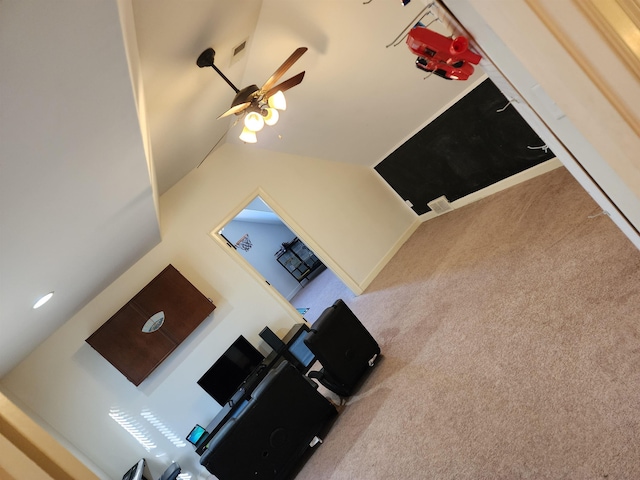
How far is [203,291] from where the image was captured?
4.49m

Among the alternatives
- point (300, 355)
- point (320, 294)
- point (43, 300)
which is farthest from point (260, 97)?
point (320, 294)

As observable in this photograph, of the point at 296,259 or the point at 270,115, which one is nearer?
the point at 270,115

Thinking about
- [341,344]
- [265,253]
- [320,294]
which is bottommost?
[320,294]

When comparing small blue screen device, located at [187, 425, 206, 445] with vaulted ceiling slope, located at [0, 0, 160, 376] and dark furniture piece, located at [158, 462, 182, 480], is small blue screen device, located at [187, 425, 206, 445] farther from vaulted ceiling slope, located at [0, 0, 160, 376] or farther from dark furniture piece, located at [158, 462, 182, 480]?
vaulted ceiling slope, located at [0, 0, 160, 376]

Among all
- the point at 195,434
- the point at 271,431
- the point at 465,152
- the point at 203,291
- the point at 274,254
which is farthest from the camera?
the point at 274,254

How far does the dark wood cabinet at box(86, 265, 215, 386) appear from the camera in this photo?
387cm

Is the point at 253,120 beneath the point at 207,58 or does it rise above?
beneath

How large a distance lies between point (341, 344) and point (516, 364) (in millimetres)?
1275

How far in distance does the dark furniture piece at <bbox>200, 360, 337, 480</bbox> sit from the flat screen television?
1328 millimetres

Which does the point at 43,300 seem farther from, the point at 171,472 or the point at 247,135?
the point at 171,472

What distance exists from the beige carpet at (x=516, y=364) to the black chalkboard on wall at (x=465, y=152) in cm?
48

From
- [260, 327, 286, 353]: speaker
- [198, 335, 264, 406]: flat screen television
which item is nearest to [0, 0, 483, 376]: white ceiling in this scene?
[198, 335, 264, 406]: flat screen television

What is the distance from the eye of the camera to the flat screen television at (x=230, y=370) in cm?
412

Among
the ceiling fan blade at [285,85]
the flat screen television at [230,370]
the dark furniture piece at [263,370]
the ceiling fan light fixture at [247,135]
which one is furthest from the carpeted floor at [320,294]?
the ceiling fan blade at [285,85]
